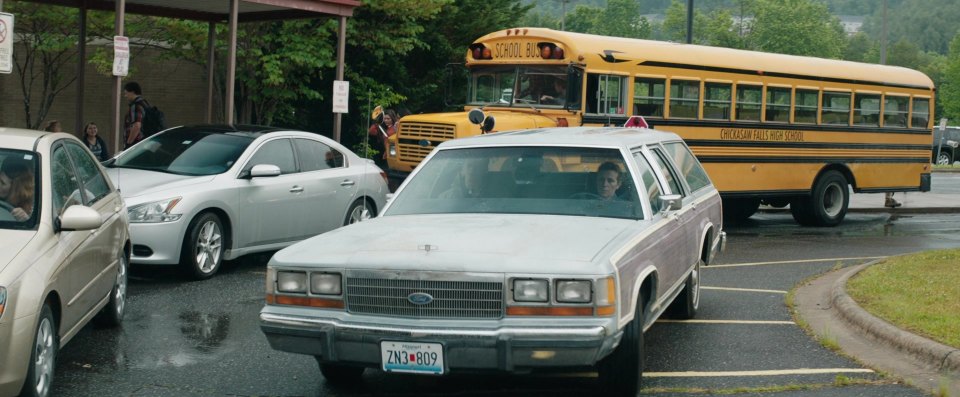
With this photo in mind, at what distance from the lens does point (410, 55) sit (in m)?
32.6

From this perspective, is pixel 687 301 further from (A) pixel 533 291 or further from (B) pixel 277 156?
(B) pixel 277 156

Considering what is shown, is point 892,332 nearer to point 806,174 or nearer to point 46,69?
point 806,174

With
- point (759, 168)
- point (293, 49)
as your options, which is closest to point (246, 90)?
point (293, 49)

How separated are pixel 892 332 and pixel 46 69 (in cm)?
2516

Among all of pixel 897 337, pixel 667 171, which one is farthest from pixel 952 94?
pixel 897 337

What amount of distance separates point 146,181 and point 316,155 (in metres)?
2.20

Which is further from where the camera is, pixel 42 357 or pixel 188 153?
pixel 188 153

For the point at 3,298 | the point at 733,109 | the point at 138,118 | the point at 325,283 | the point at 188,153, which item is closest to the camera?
the point at 3,298

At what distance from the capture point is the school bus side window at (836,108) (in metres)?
19.9

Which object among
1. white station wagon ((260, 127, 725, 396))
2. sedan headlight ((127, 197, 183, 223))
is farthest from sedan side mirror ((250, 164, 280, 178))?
white station wagon ((260, 127, 725, 396))

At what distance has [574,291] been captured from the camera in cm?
631

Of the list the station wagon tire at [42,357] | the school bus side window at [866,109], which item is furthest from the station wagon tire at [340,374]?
the school bus side window at [866,109]

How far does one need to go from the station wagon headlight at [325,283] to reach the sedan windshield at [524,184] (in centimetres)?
149

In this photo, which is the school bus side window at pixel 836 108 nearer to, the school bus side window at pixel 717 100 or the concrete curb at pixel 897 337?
the school bus side window at pixel 717 100
